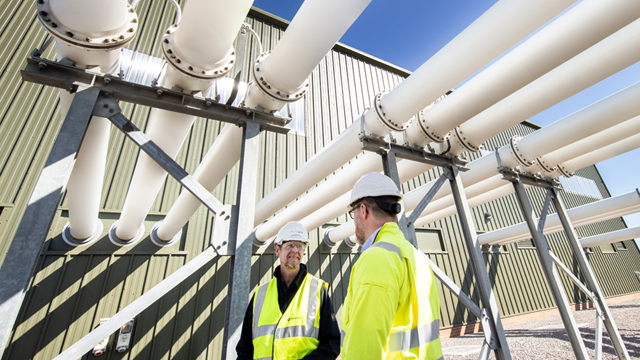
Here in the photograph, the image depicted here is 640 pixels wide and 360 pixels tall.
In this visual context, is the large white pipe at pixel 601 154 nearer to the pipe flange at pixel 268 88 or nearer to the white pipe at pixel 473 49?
the white pipe at pixel 473 49

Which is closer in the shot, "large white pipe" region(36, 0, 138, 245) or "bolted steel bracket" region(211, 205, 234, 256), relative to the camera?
"large white pipe" region(36, 0, 138, 245)

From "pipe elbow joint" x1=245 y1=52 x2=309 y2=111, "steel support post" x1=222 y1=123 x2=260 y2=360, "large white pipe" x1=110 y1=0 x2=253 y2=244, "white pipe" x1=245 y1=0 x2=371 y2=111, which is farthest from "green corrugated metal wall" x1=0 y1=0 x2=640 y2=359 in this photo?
"white pipe" x1=245 y1=0 x2=371 y2=111

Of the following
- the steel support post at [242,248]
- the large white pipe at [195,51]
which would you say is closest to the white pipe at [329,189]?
the steel support post at [242,248]

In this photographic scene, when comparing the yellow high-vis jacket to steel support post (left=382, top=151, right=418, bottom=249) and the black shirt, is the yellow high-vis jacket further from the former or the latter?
steel support post (left=382, top=151, right=418, bottom=249)

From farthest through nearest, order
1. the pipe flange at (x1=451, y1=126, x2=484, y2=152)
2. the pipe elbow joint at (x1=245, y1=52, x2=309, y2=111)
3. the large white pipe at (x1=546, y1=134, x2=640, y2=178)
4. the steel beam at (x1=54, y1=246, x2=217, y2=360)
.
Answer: the large white pipe at (x1=546, y1=134, x2=640, y2=178), the pipe flange at (x1=451, y1=126, x2=484, y2=152), the pipe elbow joint at (x1=245, y1=52, x2=309, y2=111), the steel beam at (x1=54, y1=246, x2=217, y2=360)

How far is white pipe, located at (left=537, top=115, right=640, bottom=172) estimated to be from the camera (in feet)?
13.1

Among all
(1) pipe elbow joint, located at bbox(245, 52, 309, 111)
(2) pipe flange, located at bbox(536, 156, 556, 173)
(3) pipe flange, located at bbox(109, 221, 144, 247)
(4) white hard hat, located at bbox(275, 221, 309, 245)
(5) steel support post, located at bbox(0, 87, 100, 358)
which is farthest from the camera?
(3) pipe flange, located at bbox(109, 221, 144, 247)

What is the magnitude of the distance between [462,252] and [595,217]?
15.7 feet

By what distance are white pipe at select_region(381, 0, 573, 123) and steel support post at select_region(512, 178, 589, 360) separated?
3288mm

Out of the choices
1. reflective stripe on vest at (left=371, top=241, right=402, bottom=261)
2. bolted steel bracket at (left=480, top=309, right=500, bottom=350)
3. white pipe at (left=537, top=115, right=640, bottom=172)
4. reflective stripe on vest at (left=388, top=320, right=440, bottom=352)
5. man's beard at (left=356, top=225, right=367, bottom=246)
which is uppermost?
white pipe at (left=537, top=115, right=640, bottom=172)

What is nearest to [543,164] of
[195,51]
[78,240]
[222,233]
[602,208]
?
[602,208]

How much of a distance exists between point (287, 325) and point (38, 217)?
173 centimetres

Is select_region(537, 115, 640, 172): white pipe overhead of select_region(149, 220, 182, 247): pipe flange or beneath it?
overhead

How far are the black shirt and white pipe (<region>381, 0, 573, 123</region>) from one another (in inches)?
79.2
